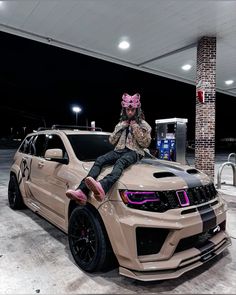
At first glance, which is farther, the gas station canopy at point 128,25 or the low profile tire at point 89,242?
the gas station canopy at point 128,25

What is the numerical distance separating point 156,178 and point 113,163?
0.73 metres

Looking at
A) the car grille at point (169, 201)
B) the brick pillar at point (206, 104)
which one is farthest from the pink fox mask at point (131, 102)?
the brick pillar at point (206, 104)

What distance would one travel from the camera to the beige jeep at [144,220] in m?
2.74

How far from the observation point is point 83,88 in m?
37.0

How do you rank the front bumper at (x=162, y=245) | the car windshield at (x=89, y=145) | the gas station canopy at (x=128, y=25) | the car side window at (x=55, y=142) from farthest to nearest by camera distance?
the gas station canopy at (x=128, y=25) → the car side window at (x=55, y=142) → the car windshield at (x=89, y=145) → the front bumper at (x=162, y=245)

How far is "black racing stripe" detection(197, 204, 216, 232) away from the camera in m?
3.01

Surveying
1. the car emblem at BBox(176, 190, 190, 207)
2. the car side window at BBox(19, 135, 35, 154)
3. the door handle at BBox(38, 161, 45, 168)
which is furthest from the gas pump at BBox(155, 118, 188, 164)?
the car emblem at BBox(176, 190, 190, 207)

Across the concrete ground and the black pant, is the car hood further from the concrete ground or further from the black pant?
the concrete ground

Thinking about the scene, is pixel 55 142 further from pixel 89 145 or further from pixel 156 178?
pixel 156 178

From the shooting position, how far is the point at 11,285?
9.61 ft

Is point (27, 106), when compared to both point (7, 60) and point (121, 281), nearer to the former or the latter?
point (7, 60)

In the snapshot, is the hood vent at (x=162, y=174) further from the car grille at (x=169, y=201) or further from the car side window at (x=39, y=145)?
the car side window at (x=39, y=145)

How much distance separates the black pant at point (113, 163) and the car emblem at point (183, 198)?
658 millimetres

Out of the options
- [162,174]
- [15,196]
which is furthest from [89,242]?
[15,196]
